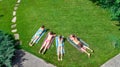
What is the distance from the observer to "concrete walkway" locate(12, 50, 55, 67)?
16.9 metres

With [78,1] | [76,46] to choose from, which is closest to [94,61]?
[76,46]

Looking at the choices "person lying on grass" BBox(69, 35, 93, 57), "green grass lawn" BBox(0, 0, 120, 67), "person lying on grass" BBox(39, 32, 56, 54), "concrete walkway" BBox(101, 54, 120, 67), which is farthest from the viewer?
"person lying on grass" BBox(39, 32, 56, 54)

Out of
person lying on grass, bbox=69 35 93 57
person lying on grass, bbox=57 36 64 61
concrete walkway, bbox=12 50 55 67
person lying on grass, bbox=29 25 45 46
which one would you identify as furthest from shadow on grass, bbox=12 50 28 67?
person lying on grass, bbox=69 35 93 57

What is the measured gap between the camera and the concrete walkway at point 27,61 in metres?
16.9

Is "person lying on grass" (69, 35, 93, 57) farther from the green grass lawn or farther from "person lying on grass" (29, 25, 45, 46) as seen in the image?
"person lying on grass" (29, 25, 45, 46)

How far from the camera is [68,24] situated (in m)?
20.2

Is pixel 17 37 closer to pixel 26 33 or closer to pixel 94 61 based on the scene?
pixel 26 33

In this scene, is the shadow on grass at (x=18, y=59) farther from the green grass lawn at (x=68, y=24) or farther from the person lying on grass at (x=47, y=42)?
the person lying on grass at (x=47, y=42)

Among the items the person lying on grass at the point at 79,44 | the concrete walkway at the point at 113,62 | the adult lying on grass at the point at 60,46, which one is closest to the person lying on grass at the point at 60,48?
the adult lying on grass at the point at 60,46

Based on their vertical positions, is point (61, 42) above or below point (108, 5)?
below

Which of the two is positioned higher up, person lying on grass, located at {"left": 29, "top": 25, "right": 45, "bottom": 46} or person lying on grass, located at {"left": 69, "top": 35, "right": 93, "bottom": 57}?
person lying on grass, located at {"left": 29, "top": 25, "right": 45, "bottom": 46}

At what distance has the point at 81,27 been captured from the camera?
1986 centimetres

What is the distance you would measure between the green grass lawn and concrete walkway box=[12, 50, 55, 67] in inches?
17.0

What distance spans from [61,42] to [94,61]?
2.59 meters
